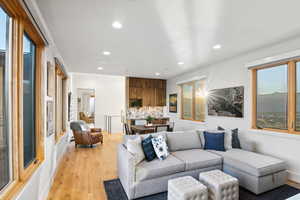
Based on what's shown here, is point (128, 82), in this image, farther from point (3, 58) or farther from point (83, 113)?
point (3, 58)

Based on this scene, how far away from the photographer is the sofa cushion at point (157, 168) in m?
2.33

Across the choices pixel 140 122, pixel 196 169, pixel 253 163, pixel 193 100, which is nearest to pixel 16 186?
pixel 196 169

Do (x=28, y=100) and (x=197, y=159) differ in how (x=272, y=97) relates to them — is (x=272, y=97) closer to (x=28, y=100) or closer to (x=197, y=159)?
(x=197, y=159)

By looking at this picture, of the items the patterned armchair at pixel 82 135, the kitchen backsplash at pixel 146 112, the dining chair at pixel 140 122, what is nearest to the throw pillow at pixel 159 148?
the patterned armchair at pixel 82 135

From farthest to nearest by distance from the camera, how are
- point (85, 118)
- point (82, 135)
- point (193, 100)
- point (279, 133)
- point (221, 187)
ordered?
point (85, 118), point (193, 100), point (82, 135), point (279, 133), point (221, 187)

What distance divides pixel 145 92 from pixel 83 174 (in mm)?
4533

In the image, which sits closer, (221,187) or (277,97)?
(221,187)

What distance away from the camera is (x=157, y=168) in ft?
7.88

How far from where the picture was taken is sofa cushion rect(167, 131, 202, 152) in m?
3.24

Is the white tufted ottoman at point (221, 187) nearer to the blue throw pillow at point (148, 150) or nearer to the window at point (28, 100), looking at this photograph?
the blue throw pillow at point (148, 150)

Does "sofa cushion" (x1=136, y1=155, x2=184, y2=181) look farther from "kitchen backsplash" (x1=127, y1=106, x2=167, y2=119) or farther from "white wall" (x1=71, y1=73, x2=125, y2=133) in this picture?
"white wall" (x1=71, y1=73, x2=125, y2=133)

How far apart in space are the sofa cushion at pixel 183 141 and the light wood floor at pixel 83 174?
133cm

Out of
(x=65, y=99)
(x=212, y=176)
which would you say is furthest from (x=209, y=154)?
(x=65, y=99)

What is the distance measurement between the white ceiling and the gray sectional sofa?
6.76ft
